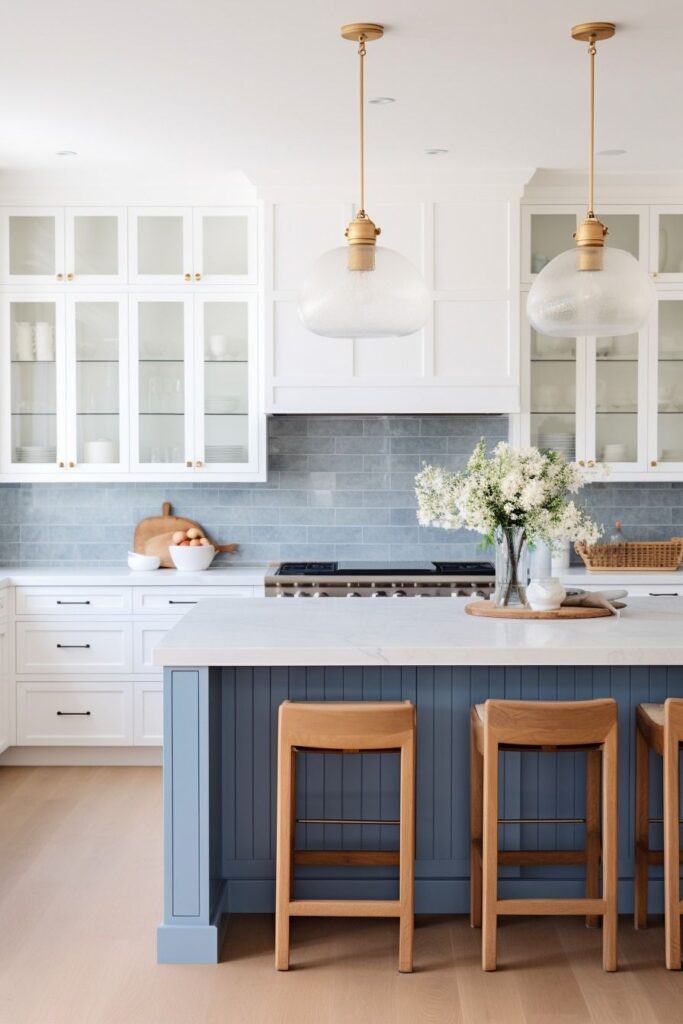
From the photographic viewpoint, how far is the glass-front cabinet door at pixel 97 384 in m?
5.45

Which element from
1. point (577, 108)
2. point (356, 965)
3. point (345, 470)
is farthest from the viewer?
point (345, 470)

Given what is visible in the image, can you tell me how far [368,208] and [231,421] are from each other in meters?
1.22

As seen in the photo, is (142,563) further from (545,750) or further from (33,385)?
Result: (545,750)

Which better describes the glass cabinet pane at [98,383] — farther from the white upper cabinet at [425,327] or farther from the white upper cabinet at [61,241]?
the white upper cabinet at [425,327]

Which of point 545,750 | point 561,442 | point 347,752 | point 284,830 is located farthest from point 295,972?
point 561,442

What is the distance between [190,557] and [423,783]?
2339mm

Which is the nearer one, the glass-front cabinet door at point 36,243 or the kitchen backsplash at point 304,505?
the glass-front cabinet door at point 36,243

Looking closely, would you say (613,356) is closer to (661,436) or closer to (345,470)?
(661,436)

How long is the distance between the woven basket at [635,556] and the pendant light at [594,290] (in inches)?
91.8

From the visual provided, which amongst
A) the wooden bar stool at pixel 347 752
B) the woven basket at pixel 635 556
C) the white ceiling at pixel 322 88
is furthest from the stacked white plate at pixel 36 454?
the wooden bar stool at pixel 347 752

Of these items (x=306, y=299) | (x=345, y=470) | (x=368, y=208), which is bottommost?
(x=345, y=470)

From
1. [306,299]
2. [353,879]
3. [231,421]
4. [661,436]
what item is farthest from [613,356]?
[353,879]

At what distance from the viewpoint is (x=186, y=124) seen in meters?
4.52

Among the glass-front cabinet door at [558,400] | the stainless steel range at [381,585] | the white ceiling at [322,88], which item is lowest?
the stainless steel range at [381,585]
